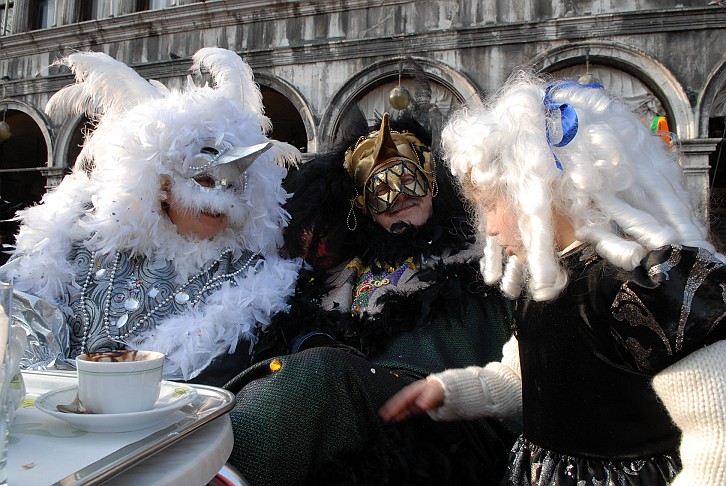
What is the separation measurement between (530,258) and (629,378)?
335 millimetres

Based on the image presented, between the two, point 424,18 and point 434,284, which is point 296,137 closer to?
point 424,18

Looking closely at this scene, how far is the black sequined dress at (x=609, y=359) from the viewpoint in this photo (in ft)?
3.25

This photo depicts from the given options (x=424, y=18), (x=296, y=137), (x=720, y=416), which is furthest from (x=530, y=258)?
(x=296, y=137)

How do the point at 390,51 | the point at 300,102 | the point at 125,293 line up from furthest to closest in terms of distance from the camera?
the point at 300,102, the point at 390,51, the point at 125,293

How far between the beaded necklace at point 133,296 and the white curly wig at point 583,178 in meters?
1.31

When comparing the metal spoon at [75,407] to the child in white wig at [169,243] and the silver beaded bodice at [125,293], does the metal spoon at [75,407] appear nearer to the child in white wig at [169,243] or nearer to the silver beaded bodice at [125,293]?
the child in white wig at [169,243]

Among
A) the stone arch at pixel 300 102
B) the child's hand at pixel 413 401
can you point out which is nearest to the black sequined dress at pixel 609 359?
the child's hand at pixel 413 401

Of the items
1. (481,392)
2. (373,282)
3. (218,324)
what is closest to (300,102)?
(373,282)

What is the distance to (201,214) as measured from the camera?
2.24 metres

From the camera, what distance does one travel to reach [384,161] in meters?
2.49

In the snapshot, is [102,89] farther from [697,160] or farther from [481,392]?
[697,160]

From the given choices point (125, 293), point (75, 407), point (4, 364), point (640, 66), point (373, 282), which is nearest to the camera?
point (4, 364)

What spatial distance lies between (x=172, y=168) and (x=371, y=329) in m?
1.04

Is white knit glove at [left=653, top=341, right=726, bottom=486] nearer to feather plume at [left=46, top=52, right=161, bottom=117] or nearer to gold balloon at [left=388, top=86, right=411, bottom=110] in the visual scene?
feather plume at [left=46, top=52, right=161, bottom=117]
